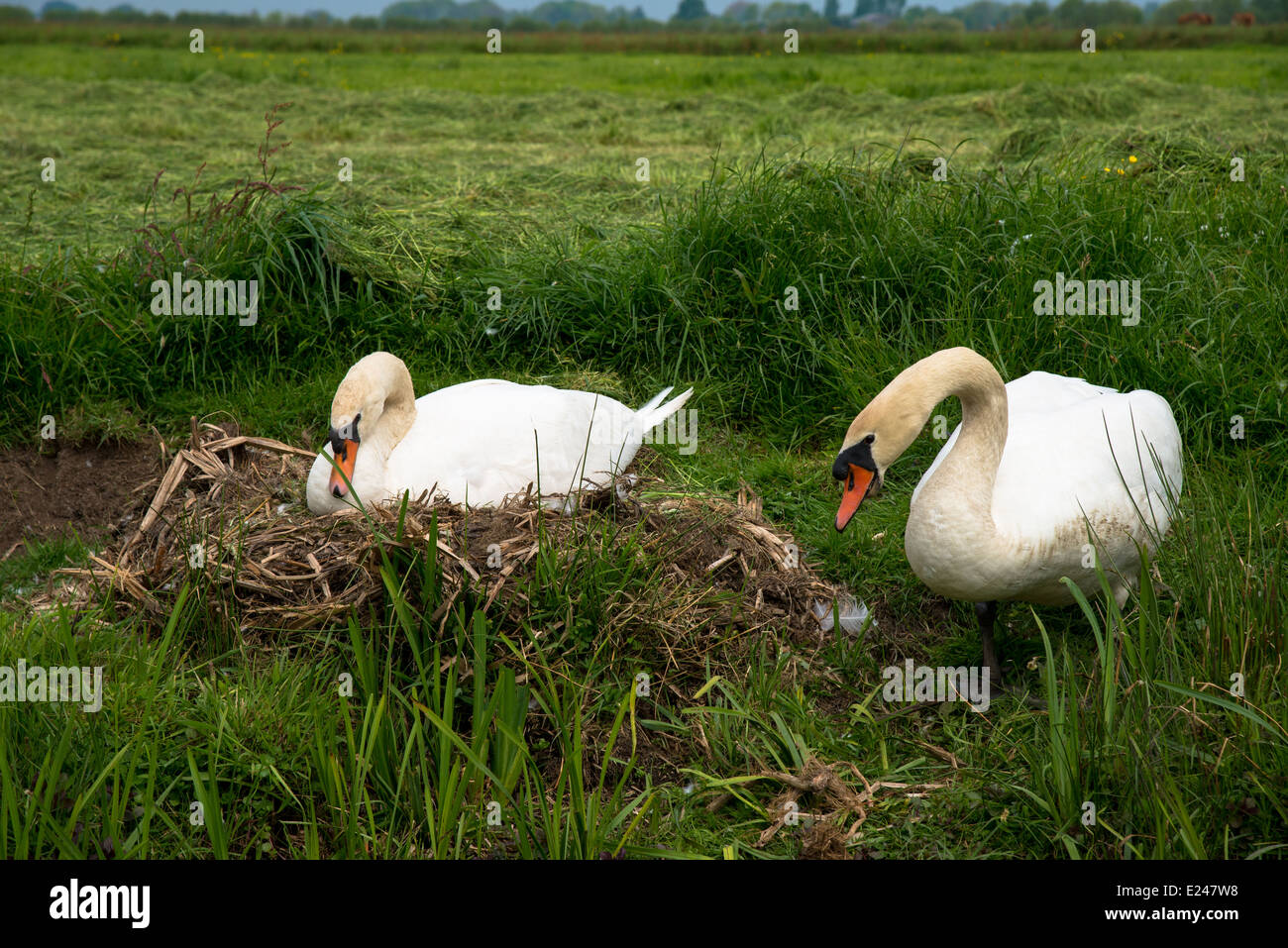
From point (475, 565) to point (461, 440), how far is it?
0.85 meters

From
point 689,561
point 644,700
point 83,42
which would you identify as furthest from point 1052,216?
point 83,42

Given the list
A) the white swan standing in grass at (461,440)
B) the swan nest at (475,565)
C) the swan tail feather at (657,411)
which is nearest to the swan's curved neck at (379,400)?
the white swan standing in grass at (461,440)

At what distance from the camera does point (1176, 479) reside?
4.50 metres

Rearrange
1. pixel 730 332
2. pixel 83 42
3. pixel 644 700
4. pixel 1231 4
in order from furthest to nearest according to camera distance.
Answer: pixel 1231 4, pixel 83 42, pixel 730 332, pixel 644 700

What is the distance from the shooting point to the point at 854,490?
3.88 metres

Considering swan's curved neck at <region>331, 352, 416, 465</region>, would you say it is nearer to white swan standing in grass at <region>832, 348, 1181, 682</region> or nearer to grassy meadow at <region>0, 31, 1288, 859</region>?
grassy meadow at <region>0, 31, 1288, 859</region>

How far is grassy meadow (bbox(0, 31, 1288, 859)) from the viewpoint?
313 centimetres

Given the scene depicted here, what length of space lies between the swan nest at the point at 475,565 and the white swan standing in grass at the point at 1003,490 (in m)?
0.65

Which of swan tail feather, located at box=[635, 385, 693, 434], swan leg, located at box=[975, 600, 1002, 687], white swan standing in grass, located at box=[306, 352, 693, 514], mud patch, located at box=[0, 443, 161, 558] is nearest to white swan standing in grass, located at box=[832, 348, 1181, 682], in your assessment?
swan leg, located at box=[975, 600, 1002, 687]

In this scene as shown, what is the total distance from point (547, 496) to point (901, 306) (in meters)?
2.62

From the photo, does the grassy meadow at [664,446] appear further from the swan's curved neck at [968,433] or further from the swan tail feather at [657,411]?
the swan's curved neck at [968,433]

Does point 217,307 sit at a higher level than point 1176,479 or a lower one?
higher

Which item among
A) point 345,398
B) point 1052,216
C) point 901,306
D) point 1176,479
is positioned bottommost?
point 1176,479

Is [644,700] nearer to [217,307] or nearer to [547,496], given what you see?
[547,496]
